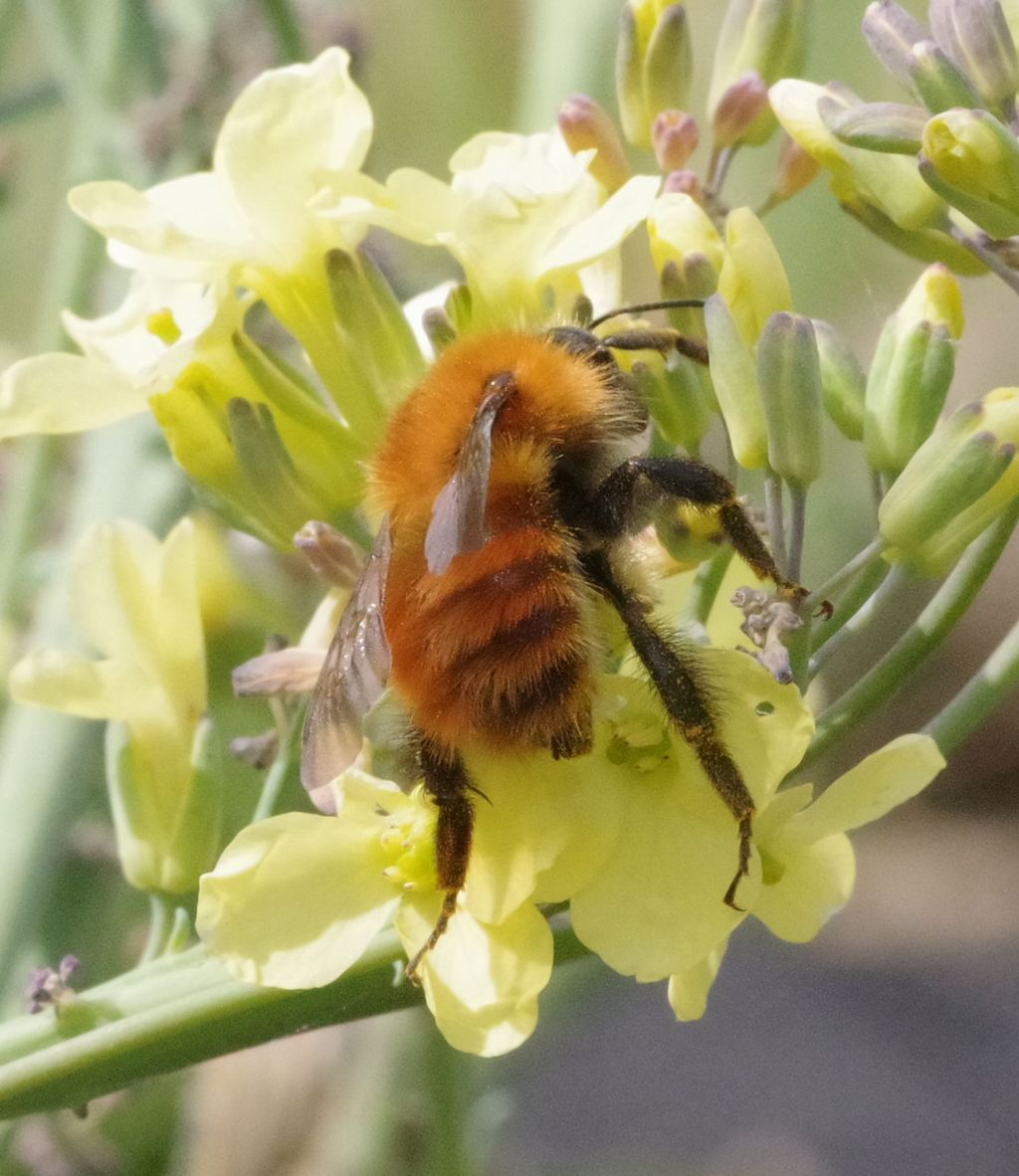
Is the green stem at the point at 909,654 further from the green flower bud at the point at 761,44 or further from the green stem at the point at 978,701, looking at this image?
the green flower bud at the point at 761,44

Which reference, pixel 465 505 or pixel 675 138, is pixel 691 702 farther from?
pixel 675 138

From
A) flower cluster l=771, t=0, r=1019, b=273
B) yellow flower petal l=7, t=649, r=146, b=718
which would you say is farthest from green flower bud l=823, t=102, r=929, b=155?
yellow flower petal l=7, t=649, r=146, b=718

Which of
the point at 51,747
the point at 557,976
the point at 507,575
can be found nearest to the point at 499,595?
the point at 507,575

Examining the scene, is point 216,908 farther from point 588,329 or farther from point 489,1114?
point 489,1114

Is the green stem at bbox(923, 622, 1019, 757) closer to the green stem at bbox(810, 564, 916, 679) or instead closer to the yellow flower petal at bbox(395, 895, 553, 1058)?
the green stem at bbox(810, 564, 916, 679)

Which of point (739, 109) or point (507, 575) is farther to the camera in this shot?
point (739, 109)

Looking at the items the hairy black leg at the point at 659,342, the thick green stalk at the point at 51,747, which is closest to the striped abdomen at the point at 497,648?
the hairy black leg at the point at 659,342
